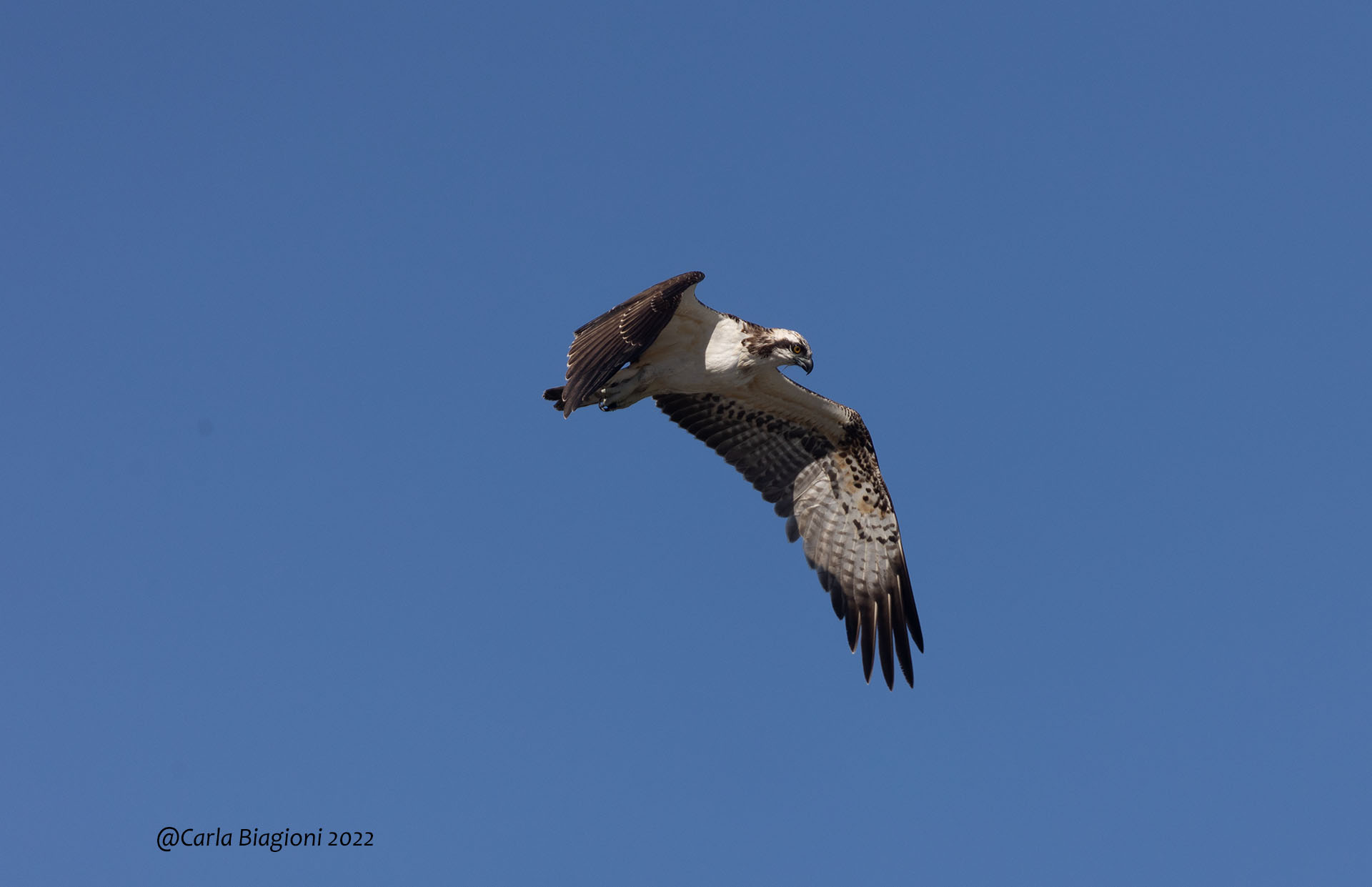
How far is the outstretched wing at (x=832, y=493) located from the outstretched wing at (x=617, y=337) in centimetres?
296

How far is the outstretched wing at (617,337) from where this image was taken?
34.4 ft

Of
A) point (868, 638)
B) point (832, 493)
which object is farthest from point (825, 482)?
point (868, 638)

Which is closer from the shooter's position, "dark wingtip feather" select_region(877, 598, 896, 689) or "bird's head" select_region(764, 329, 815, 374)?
"bird's head" select_region(764, 329, 815, 374)

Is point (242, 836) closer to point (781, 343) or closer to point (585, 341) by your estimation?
point (585, 341)

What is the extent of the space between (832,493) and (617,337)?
457cm

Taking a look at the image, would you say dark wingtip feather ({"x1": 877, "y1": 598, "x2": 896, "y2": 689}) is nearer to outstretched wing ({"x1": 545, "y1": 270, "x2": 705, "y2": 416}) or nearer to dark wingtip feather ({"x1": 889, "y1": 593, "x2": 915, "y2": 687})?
dark wingtip feather ({"x1": 889, "y1": 593, "x2": 915, "y2": 687})

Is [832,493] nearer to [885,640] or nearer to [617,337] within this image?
[885,640]

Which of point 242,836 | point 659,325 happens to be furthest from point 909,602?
point 242,836

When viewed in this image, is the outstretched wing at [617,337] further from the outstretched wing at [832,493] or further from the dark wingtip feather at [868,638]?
the dark wingtip feather at [868,638]

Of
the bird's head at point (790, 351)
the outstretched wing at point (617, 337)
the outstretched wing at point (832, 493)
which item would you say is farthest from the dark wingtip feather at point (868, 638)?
the outstretched wing at point (617, 337)

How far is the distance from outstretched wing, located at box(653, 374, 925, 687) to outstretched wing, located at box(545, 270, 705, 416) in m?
2.96

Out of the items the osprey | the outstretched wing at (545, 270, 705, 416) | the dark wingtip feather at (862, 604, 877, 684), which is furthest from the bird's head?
the dark wingtip feather at (862, 604, 877, 684)

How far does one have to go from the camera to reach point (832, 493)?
1439cm

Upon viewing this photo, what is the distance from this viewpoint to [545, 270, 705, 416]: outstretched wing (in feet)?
34.4
